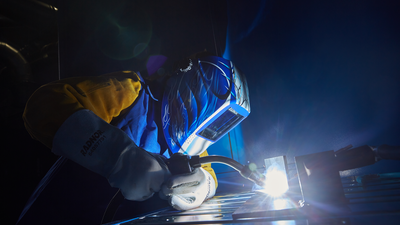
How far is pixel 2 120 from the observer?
1.88m

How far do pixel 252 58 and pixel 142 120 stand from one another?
108 cm

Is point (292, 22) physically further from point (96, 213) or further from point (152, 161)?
point (96, 213)

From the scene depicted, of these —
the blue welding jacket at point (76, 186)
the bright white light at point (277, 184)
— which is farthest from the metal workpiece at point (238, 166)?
the blue welding jacket at point (76, 186)

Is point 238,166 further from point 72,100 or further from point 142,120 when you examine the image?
point 72,100

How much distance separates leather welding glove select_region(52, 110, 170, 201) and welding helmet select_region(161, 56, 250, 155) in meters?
0.50

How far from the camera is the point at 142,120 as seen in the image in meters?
1.13

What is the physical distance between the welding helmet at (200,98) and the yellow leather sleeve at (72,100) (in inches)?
10.0

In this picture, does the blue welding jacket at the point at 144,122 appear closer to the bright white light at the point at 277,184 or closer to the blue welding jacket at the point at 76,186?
the blue welding jacket at the point at 76,186

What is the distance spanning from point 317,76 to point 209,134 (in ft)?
2.74

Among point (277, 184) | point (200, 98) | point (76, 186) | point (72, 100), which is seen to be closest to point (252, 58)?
point (200, 98)

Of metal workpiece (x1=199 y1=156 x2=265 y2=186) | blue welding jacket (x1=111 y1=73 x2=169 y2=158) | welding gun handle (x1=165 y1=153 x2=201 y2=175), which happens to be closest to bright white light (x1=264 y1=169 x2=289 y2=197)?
metal workpiece (x1=199 y1=156 x2=265 y2=186)

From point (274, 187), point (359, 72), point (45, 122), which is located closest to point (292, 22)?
point (359, 72)

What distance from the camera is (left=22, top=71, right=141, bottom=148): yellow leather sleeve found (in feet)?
2.43

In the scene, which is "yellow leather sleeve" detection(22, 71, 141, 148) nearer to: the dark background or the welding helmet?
the welding helmet
